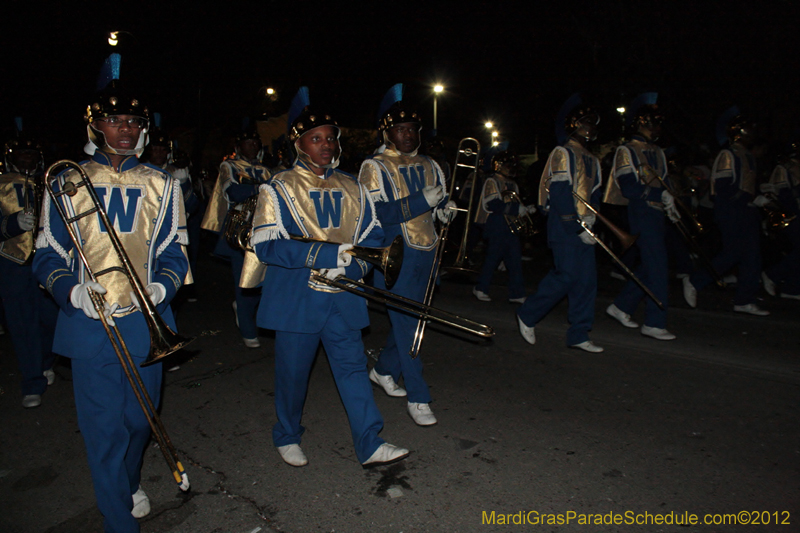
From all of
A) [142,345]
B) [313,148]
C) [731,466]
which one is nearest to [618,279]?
[731,466]

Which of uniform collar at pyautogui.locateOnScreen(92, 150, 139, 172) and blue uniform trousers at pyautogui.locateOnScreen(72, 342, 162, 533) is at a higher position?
uniform collar at pyautogui.locateOnScreen(92, 150, 139, 172)

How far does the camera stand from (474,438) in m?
4.08

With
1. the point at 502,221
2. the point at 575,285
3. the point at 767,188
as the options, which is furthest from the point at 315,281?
the point at 767,188

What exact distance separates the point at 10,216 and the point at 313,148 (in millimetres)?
2754

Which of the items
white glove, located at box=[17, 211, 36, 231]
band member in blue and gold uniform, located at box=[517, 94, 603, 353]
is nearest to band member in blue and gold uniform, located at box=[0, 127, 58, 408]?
white glove, located at box=[17, 211, 36, 231]

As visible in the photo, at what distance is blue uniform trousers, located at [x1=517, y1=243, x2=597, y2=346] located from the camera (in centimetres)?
573

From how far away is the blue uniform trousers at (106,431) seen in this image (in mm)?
2736

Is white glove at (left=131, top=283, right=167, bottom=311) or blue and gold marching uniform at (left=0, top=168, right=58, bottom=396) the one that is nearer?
white glove at (left=131, top=283, right=167, bottom=311)

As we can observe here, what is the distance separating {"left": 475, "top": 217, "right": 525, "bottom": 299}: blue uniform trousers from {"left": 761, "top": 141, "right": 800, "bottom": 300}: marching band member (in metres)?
3.34

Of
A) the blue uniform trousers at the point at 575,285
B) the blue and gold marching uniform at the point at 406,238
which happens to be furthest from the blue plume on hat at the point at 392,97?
the blue uniform trousers at the point at 575,285

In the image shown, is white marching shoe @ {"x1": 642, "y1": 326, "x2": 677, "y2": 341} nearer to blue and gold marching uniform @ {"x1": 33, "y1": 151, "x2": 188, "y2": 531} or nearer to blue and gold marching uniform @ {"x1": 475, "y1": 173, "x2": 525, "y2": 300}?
blue and gold marching uniform @ {"x1": 475, "y1": 173, "x2": 525, "y2": 300}

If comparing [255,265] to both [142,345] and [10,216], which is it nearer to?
[142,345]

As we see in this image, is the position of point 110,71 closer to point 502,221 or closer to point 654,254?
point 654,254

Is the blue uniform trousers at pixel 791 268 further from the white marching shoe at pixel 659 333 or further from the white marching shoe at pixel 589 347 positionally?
the white marching shoe at pixel 589 347
